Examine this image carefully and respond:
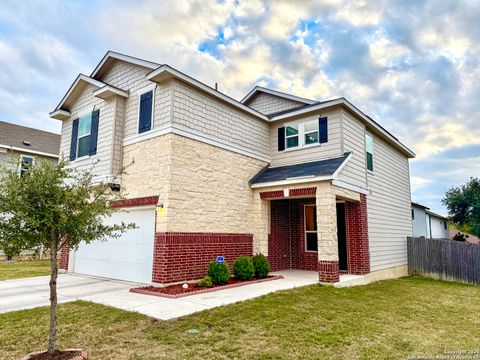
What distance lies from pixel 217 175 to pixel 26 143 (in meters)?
18.2

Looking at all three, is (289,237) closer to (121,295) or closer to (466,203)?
(121,295)

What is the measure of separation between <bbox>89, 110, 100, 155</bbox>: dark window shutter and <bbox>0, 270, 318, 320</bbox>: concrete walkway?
4534mm

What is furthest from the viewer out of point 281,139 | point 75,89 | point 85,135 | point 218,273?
point 281,139

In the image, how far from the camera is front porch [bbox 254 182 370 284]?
391 inches

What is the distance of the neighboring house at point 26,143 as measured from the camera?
20562 millimetres

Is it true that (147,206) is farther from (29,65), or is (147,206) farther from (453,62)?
(453,62)

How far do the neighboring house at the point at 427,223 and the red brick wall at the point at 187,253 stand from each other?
1657cm

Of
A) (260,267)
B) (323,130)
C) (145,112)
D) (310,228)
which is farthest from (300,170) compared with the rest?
(145,112)

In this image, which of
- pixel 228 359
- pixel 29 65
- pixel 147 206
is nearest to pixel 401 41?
pixel 147 206

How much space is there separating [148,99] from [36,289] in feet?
21.3

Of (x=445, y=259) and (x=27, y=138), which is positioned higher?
(x=27, y=138)

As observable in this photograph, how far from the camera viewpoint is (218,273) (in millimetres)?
9062

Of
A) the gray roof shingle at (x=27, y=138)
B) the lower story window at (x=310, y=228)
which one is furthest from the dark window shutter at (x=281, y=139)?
the gray roof shingle at (x=27, y=138)

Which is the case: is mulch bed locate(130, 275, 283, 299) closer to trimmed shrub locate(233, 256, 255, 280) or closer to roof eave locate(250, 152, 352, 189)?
trimmed shrub locate(233, 256, 255, 280)
